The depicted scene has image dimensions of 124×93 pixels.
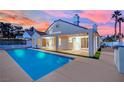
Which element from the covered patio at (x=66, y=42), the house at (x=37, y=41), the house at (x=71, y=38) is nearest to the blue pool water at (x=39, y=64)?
the house at (x=37, y=41)

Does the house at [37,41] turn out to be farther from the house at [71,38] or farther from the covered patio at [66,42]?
the covered patio at [66,42]

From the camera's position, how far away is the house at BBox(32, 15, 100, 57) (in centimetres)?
1155

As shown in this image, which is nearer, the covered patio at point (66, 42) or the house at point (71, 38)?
the house at point (71, 38)

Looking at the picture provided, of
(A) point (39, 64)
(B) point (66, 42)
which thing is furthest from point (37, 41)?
(A) point (39, 64)

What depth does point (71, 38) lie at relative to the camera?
1667 cm

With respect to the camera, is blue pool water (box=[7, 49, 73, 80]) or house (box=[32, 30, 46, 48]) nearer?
blue pool water (box=[7, 49, 73, 80])

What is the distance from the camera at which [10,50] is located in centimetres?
1512

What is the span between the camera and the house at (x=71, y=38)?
37.9 feet

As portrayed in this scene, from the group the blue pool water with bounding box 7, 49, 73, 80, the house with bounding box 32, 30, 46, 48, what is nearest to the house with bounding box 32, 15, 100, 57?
the house with bounding box 32, 30, 46, 48

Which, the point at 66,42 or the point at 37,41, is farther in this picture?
the point at 66,42

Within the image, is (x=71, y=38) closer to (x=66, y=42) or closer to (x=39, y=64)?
(x=66, y=42)

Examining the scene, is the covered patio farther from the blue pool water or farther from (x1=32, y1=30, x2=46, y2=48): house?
the blue pool water
